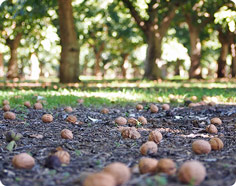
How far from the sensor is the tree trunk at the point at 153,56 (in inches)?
623

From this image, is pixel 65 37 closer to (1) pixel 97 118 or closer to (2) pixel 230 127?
(1) pixel 97 118

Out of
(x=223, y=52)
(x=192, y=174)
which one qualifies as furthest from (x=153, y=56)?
(x=192, y=174)

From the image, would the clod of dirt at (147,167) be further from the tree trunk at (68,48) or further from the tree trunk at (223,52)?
the tree trunk at (223,52)

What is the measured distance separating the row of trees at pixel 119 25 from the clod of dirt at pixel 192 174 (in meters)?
6.21

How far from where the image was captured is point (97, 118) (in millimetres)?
4996

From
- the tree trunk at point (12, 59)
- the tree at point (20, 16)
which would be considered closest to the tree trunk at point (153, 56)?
the tree at point (20, 16)

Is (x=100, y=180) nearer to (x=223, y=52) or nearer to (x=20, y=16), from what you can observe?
(x=20, y=16)

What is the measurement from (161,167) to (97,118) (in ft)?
9.57

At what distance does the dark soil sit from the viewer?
Result: 219cm

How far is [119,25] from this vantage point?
25.7 meters

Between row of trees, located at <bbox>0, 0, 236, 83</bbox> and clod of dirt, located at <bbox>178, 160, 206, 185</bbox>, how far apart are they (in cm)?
621

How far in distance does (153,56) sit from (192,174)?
14226 mm

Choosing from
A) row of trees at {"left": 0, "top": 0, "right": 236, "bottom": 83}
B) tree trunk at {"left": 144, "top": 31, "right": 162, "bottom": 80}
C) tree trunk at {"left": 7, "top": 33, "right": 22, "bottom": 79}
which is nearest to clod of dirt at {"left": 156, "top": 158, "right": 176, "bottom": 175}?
row of trees at {"left": 0, "top": 0, "right": 236, "bottom": 83}

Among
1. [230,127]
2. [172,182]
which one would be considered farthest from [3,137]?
[230,127]
